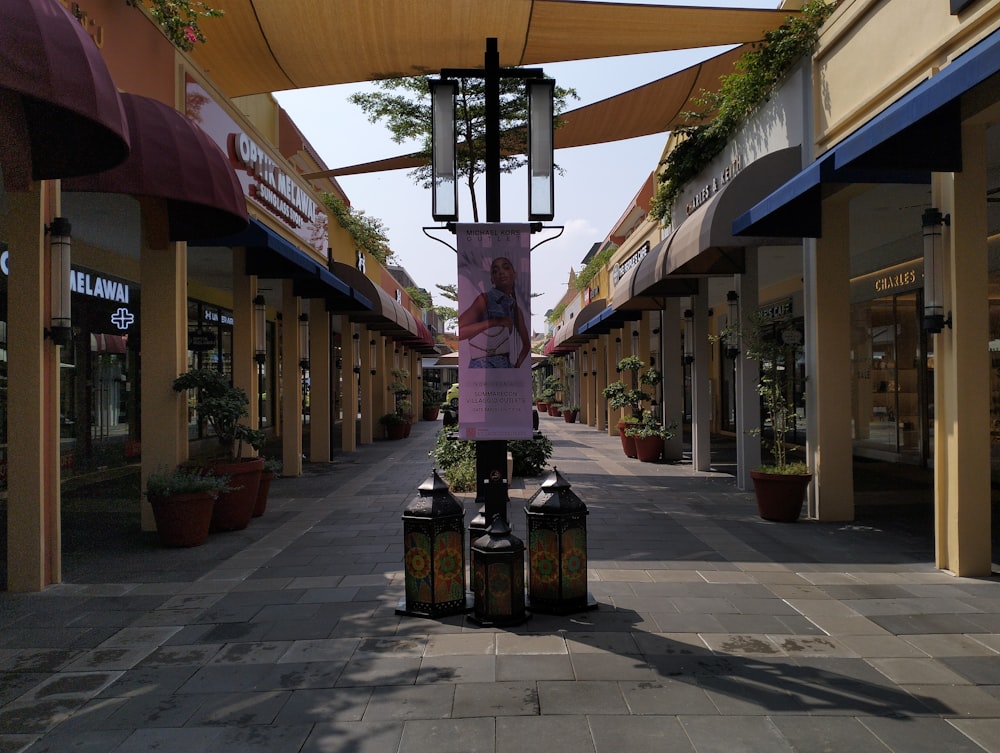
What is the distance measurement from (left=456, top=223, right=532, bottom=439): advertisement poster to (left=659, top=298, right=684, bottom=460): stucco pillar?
10.1 meters

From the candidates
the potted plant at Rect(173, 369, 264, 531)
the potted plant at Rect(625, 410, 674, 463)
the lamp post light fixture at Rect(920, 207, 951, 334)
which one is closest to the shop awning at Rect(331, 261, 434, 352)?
the potted plant at Rect(625, 410, 674, 463)

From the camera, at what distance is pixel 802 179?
6637 millimetres

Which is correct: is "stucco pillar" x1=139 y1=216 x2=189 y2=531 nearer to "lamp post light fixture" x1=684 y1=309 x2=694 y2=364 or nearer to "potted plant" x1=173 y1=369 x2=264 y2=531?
"potted plant" x1=173 y1=369 x2=264 y2=531

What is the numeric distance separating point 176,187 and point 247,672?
14.2ft

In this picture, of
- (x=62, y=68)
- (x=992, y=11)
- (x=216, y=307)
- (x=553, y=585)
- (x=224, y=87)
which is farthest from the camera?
(x=216, y=307)

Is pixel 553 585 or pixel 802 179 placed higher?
pixel 802 179

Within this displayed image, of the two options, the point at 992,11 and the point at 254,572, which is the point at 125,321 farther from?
the point at 992,11

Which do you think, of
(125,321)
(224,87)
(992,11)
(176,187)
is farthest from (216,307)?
(992,11)

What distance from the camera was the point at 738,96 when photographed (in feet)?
34.5

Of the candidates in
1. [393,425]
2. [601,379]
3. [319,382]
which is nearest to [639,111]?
[319,382]

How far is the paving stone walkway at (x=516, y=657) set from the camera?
11.6 feet

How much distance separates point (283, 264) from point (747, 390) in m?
7.05

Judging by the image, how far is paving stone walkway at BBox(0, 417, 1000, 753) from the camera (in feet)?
11.6

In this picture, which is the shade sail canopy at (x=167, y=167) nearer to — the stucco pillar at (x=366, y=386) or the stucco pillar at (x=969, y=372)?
the stucco pillar at (x=969, y=372)
